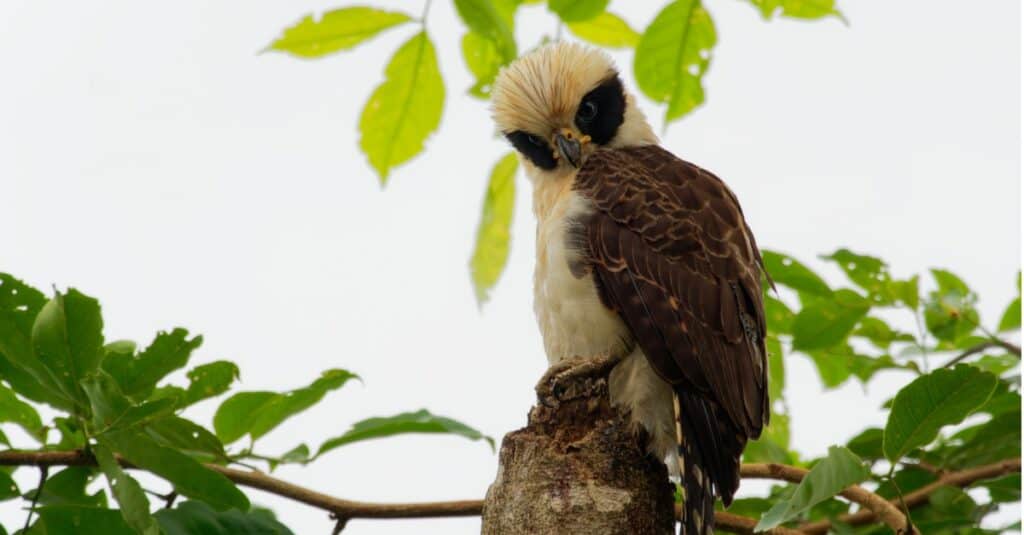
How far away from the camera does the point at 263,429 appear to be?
368 cm

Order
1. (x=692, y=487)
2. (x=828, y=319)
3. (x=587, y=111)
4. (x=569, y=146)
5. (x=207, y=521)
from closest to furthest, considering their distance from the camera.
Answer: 1. (x=207, y=521)
2. (x=692, y=487)
3. (x=828, y=319)
4. (x=569, y=146)
5. (x=587, y=111)

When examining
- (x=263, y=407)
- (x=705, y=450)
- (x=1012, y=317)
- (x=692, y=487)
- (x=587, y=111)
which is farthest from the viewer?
(x=587, y=111)

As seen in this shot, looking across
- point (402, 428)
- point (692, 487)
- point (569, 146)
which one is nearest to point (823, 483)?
point (692, 487)

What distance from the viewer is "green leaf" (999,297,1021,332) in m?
4.76

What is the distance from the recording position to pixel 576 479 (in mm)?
2951

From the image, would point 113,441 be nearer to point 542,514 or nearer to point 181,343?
point 181,343

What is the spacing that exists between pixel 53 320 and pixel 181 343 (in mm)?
342

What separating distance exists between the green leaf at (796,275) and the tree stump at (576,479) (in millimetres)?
1507

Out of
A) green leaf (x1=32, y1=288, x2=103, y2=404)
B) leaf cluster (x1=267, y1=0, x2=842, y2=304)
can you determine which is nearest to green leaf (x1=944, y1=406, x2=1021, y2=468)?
leaf cluster (x1=267, y1=0, x2=842, y2=304)

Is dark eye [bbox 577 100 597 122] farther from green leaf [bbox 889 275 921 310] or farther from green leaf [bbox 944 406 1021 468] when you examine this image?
green leaf [bbox 944 406 1021 468]

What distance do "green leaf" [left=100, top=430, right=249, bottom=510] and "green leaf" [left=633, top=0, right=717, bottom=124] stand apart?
195 centimetres

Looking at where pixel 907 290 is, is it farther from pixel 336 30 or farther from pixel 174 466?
pixel 174 466

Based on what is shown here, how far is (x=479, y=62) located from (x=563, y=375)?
161 cm

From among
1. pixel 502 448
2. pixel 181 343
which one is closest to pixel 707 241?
pixel 502 448
